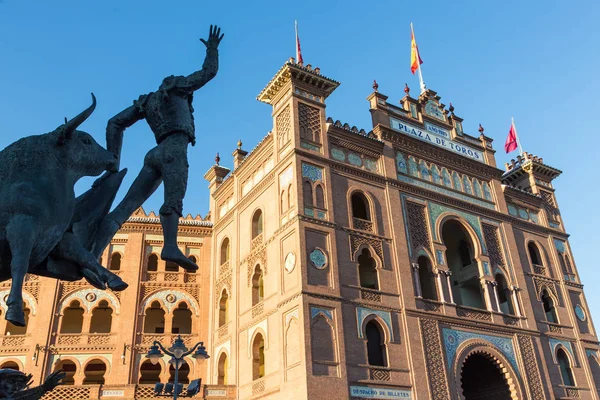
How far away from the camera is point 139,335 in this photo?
839 inches

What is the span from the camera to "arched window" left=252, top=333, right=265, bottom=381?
18219 mm

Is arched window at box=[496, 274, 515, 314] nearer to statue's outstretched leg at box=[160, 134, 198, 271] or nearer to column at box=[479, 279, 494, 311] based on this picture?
column at box=[479, 279, 494, 311]

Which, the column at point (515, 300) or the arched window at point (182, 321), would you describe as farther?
the arched window at point (182, 321)

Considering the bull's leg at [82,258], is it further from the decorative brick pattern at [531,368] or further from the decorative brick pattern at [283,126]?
the decorative brick pattern at [531,368]

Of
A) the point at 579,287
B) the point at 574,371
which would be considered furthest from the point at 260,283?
the point at 579,287

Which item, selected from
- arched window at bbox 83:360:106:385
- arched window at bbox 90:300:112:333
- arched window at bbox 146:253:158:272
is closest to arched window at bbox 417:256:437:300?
arched window at bbox 146:253:158:272

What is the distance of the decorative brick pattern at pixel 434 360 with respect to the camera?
17.5 metres

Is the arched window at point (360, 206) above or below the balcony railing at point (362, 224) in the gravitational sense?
above

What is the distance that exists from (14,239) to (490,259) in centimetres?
2098

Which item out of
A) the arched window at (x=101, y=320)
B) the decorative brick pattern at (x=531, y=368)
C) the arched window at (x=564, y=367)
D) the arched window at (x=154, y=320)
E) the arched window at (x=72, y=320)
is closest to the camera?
the decorative brick pattern at (x=531, y=368)

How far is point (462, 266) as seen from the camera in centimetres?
2334

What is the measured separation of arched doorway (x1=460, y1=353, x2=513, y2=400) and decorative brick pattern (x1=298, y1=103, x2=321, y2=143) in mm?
9190

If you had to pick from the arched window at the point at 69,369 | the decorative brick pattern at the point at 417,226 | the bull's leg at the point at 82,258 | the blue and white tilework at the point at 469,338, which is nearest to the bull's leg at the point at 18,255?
the bull's leg at the point at 82,258

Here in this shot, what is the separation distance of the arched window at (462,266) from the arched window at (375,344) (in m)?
5.57
